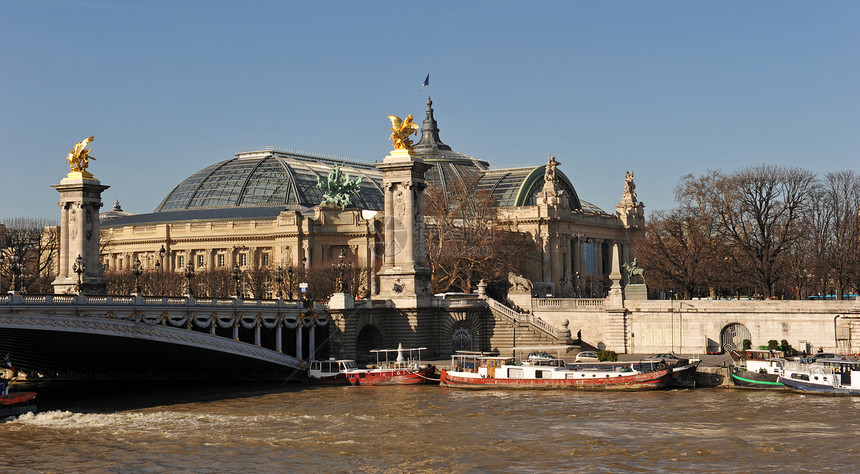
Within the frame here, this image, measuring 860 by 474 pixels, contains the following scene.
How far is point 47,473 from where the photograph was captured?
45.5 m

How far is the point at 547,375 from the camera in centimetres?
6938

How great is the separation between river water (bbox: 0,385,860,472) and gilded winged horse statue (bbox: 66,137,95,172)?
22369 mm

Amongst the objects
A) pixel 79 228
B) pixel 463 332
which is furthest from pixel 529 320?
pixel 79 228

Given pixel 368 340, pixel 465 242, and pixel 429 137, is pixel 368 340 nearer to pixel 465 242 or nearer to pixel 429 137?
pixel 465 242

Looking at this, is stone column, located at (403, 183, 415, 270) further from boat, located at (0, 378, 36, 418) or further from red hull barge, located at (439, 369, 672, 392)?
boat, located at (0, 378, 36, 418)

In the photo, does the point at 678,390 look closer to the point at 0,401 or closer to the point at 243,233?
the point at 0,401

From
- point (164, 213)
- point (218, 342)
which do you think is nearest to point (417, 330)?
point (218, 342)

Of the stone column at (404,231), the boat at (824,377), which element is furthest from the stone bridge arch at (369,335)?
the boat at (824,377)

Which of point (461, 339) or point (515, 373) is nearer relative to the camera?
point (515, 373)

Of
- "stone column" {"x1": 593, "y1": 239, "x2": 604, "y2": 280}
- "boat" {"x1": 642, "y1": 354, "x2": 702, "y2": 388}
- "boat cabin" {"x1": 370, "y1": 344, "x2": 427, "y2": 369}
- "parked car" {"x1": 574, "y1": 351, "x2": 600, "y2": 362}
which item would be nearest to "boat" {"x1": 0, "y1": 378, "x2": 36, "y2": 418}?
"boat cabin" {"x1": 370, "y1": 344, "x2": 427, "y2": 369}

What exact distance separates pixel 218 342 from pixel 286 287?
42.9 meters

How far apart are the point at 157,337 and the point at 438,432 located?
61.7 ft

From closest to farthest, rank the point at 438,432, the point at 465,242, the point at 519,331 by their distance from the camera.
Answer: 1. the point at 438,432
2. the point at 519,331
3. the point at 465,242

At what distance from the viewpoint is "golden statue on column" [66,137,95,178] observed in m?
85.2
